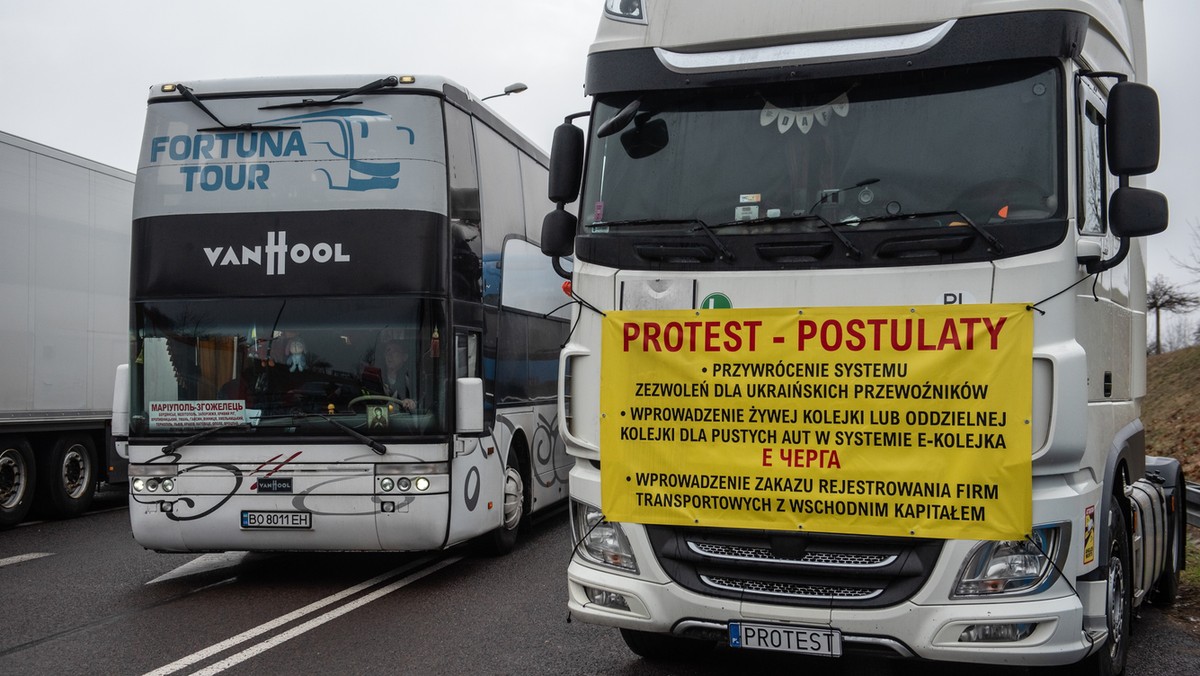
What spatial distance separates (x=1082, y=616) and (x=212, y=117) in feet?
23.2

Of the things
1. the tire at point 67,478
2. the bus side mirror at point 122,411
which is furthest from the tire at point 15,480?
the bus side mirror at point 122,411

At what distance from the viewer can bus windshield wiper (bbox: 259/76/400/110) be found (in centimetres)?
884

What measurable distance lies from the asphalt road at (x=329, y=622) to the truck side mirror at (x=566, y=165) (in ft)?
8.40

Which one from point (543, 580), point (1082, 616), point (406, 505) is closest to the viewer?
point (1082, 616)

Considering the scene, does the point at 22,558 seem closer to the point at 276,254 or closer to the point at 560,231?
the point at 276,254

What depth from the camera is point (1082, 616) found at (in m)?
4.92

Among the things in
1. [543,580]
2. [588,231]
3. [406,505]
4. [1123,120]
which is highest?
[1123,120]

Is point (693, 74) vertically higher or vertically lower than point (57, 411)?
higher

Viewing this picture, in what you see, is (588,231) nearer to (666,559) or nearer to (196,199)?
(666,559)

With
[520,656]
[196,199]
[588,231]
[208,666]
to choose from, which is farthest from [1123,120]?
[196,199]

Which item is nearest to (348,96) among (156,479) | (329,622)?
(156,479)

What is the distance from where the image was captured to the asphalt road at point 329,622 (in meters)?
6.46

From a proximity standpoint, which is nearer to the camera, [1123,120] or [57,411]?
[1123,120]

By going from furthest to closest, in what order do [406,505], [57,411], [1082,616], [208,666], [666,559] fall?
[57,411]
[406,505]
[208,666]
[666,559]
[1082,616]
